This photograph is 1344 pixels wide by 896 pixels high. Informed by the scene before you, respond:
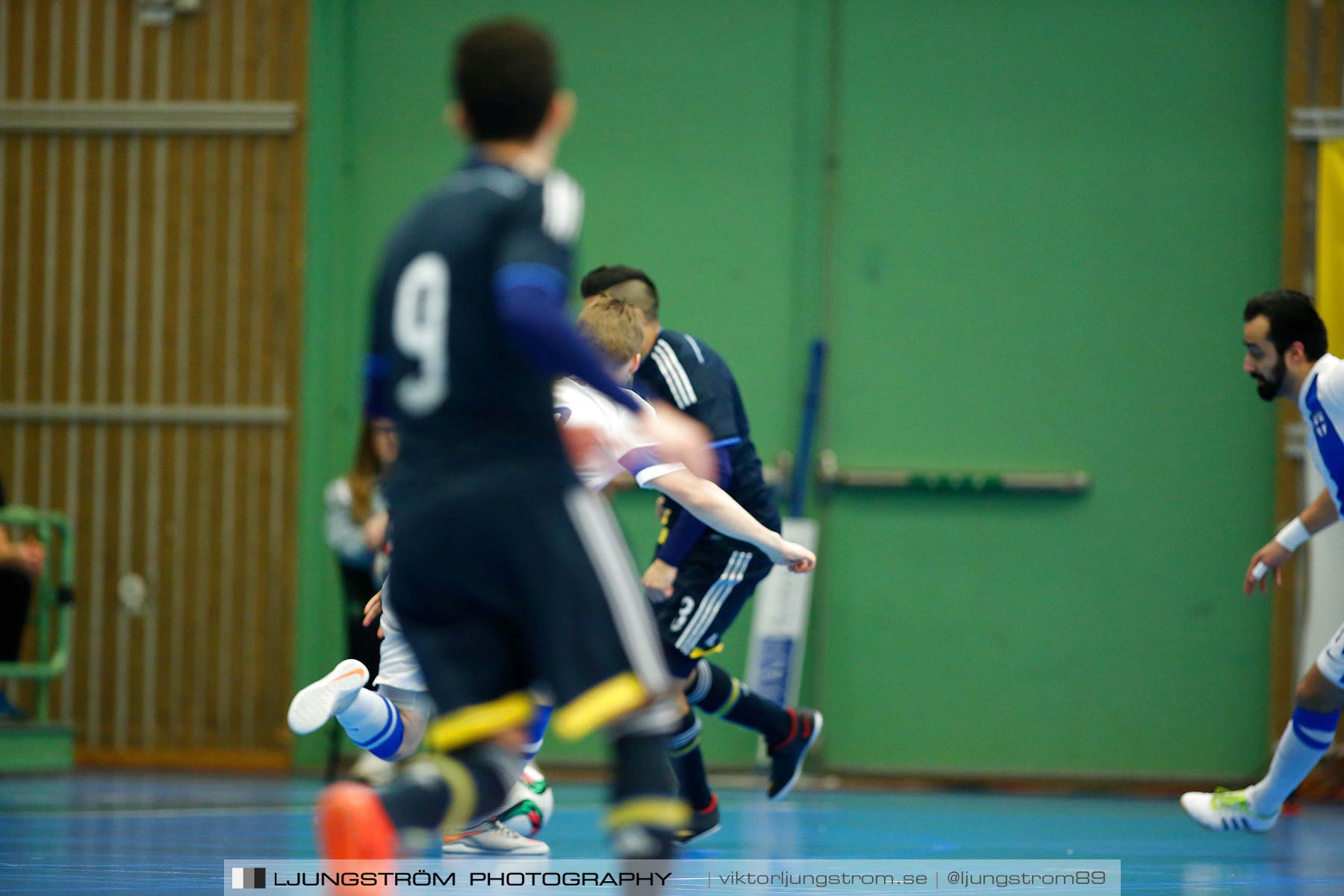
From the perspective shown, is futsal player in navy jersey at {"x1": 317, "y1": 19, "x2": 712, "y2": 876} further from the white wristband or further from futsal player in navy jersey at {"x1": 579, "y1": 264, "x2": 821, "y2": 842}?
the white wristband

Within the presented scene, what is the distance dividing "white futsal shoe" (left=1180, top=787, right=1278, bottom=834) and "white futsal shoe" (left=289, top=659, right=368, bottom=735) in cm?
291

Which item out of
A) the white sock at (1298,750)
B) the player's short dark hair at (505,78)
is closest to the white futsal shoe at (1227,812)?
the white sock at (1298,750)

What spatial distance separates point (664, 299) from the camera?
30.1 feet

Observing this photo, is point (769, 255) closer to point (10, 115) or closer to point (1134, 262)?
point (1134, 262)

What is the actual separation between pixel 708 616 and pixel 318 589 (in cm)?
445

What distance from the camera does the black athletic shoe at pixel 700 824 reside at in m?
5.39

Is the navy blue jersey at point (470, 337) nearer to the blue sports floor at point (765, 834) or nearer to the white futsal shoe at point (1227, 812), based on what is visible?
the blue sports floor at point (765, 834)

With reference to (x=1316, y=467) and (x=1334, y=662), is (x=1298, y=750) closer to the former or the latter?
(x=1334, y=662)

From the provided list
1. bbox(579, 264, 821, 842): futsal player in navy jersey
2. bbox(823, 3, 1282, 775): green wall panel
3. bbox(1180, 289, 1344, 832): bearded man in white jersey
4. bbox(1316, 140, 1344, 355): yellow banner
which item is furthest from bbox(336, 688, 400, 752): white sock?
bbox(1316, 140, 1344, 355): yellow banner

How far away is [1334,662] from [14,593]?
616cm

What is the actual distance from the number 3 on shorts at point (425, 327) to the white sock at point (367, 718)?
2230mm

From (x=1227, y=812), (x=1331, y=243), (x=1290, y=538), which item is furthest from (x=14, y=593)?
(x=1331, y=243)

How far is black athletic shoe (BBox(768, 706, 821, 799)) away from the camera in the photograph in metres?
5.84

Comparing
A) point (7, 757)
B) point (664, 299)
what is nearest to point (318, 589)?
point (7, 757)
